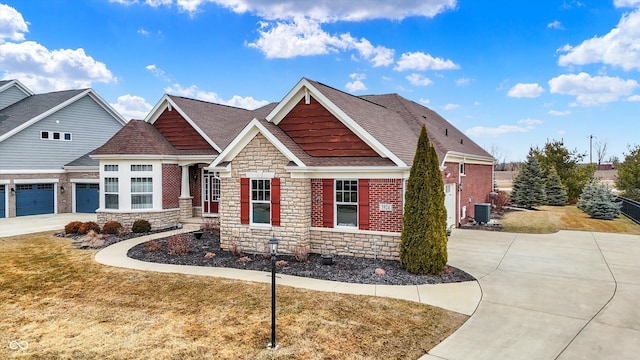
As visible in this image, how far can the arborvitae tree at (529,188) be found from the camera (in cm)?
2812

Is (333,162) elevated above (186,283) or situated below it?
above

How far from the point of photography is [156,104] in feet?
68.2

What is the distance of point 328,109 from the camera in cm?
1312

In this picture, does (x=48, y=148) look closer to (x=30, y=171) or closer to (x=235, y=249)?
(x=30, y=171)

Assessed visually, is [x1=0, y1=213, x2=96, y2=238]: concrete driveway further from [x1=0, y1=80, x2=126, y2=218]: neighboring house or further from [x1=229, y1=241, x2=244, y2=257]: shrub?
[x1=229, y1=241, x2=244, y2=257]: shrub

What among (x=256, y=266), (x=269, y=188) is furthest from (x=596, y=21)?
(x=256, y=266)

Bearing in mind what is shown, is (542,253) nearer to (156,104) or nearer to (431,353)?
(431,353)

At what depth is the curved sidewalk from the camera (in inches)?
326

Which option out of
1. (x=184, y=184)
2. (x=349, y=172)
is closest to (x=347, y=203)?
(x=349, y=172)

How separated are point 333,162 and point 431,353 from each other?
300 inches

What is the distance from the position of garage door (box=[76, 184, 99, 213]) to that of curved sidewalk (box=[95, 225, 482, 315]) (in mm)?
15350

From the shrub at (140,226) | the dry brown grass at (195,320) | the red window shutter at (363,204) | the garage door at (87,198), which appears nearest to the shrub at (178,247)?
the dry brown grass at (195,320)

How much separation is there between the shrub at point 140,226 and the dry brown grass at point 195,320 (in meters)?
6.89

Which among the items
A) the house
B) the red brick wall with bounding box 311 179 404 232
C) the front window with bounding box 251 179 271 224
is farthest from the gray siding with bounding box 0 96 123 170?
the red brick wall with bounding box 311 179 404 232
